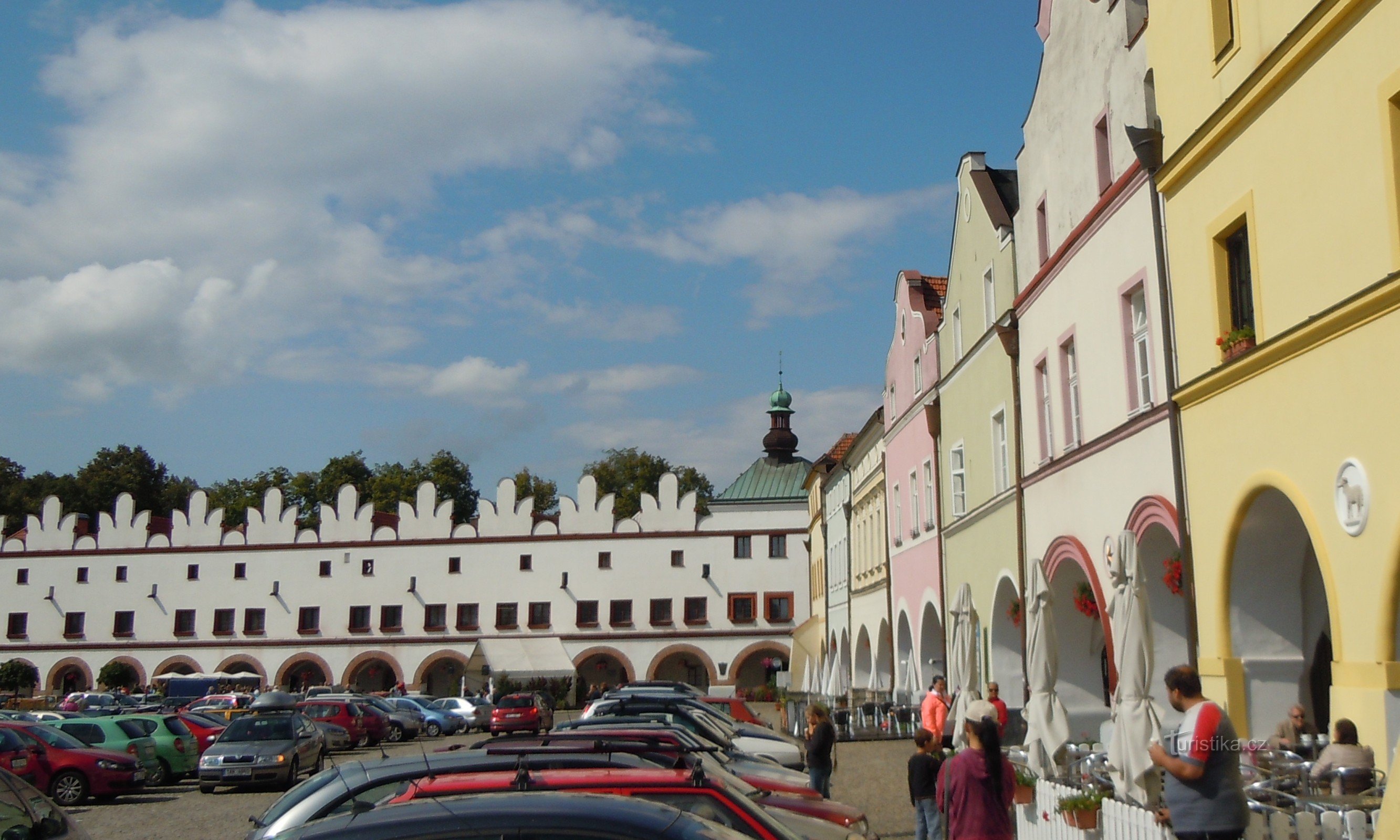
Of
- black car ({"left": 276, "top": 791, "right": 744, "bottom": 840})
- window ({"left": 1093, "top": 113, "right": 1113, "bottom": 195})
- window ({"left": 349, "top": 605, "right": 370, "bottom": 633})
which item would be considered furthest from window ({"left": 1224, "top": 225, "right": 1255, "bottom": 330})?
window ({"left": 349, "top": 605, "right": 370, "bottom": 633})

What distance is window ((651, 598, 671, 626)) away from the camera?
66688 mm

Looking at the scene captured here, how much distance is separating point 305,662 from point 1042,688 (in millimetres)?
59458

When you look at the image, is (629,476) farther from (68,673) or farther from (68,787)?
(68,787)

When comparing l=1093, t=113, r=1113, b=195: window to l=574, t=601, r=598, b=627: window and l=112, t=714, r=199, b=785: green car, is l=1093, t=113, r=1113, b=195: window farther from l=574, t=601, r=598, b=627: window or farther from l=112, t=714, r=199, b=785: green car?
l=574, t=601, r=598, b=627: window

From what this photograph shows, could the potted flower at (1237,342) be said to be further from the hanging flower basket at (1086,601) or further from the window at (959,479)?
the window at (959,479)

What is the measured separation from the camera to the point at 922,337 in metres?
32.1

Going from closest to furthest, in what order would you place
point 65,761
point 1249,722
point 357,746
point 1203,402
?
point 1249,722 < point 1203,402 < point 65,761 < point 357,746

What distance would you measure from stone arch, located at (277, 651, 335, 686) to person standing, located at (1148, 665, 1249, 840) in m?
65.3

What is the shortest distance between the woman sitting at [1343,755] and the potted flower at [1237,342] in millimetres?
4022

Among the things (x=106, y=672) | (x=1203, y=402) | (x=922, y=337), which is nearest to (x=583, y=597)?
(x=106, y=672)

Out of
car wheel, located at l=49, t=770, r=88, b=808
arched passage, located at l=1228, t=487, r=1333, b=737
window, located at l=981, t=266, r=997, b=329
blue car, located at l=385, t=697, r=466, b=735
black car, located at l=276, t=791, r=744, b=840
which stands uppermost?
window, located at l=981, t=266, r=997, b=329

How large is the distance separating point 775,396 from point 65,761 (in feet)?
221

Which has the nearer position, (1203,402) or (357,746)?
(1203,402)

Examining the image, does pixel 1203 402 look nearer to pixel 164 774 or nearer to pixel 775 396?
pixel 164 774
